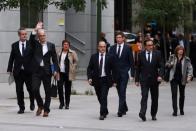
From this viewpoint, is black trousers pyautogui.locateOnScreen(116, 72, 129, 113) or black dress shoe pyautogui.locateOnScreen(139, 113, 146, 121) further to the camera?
black trousers pyautogui.locateOnScreen(116, 72, 129, 113)

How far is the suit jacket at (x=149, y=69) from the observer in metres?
14.2

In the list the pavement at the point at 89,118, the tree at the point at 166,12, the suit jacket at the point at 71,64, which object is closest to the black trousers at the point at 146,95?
the pavement at the point at 89,118

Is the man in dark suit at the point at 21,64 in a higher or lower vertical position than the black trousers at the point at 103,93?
higher

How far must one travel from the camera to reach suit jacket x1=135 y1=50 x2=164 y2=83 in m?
14.2

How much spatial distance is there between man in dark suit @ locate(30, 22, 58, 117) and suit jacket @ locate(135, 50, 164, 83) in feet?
6.33

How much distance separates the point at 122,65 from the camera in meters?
15.0

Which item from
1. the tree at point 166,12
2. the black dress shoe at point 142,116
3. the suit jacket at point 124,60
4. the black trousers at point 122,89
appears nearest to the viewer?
the black dress shoe at point 142,116

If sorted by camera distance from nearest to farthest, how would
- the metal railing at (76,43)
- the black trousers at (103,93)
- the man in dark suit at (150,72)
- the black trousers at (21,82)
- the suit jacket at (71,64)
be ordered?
the man in dark suit at (150,72), the black trousers at (103,93), the black trousers at (21,82), the suit jacket at (71,64), the metal railing at (76,43)

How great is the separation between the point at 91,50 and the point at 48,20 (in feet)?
17.7

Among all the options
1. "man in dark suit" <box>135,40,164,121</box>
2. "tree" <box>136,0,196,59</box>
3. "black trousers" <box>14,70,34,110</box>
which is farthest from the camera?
"tree" <box>136,0,196,59</box>

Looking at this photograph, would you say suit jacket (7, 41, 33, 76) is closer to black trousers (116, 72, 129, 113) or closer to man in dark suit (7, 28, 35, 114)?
man in dark suit (7, 28, 35, 114)

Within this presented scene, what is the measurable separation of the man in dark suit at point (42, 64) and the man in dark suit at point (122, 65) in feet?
4.70

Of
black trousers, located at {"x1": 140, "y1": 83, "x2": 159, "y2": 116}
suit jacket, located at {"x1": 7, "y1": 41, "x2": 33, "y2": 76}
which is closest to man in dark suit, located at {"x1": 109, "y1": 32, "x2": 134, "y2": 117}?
black trousers, located at {"x1": 140, "y1": 83, "x2": 159, "y2": 116}

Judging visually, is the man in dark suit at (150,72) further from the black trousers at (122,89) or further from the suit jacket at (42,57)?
the suit jacket at (42,57)
